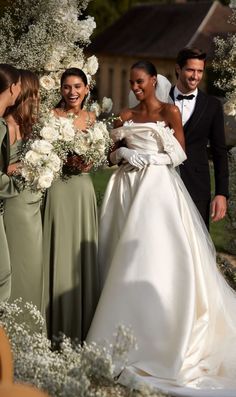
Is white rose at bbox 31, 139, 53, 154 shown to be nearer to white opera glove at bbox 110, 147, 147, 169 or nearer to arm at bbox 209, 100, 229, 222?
white opera glove at bbox 110, 147, 147, 169

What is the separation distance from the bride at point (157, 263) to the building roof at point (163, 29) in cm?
3215

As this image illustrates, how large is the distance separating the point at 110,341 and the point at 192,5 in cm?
4308

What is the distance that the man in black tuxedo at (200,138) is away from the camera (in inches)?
301

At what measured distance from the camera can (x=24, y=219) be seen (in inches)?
269

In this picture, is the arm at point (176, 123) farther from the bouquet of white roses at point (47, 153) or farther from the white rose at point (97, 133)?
the bouquet of white roses at point (47, 153)

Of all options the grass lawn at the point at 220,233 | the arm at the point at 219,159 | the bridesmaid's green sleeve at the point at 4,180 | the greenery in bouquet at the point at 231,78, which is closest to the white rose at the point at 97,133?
the bridesmaid's green sleeve at the point at 4,180

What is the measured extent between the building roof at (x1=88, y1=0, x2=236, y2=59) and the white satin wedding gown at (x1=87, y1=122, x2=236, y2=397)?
1268 inches

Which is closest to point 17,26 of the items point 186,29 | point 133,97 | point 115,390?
point 133,97

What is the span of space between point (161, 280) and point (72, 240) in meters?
0.75

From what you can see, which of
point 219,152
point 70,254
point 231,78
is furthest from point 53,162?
point 231,78

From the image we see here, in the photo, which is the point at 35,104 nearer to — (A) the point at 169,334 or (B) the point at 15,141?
(B) the point at 15,141

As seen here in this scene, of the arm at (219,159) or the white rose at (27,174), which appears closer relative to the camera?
the white rose at (27,174)

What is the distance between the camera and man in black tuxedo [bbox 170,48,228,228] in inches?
301

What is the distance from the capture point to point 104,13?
171 ft
